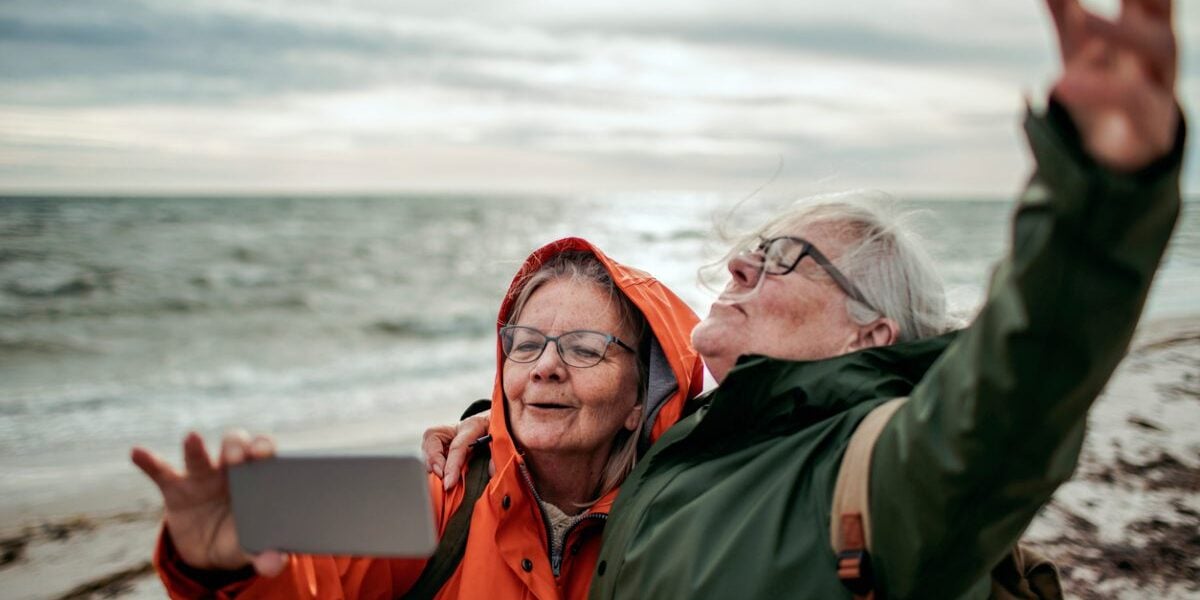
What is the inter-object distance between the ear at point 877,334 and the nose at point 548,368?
0.94 m

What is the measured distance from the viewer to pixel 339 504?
172 cm

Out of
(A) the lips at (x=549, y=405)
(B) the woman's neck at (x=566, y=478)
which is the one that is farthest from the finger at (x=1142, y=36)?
(B) the woman's neck at (x=566, y=478)

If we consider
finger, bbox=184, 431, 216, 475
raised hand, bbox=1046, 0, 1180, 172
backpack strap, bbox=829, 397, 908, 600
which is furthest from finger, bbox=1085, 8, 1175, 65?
finger, bbox=184, 431, 216, 475

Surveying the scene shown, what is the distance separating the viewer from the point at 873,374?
7.41 feet

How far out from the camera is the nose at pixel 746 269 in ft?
9.10

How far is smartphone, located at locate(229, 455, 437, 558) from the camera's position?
1.68 metres

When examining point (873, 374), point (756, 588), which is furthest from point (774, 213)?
point (756, 588)

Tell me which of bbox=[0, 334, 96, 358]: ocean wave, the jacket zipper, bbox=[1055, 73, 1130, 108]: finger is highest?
bbox=[1055, 73, 1130, 108]: finger

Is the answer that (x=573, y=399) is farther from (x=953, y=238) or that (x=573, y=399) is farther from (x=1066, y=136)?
(x=953, y=238)

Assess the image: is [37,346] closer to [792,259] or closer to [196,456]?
[196,456]

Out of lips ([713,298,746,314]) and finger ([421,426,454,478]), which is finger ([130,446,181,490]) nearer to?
finger ([421,426,454,478])

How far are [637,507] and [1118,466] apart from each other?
423 cm

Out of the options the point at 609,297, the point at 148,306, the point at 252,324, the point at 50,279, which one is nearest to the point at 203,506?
the point at 609,297

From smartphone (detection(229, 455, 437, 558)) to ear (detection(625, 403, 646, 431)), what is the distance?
60.2 inches
